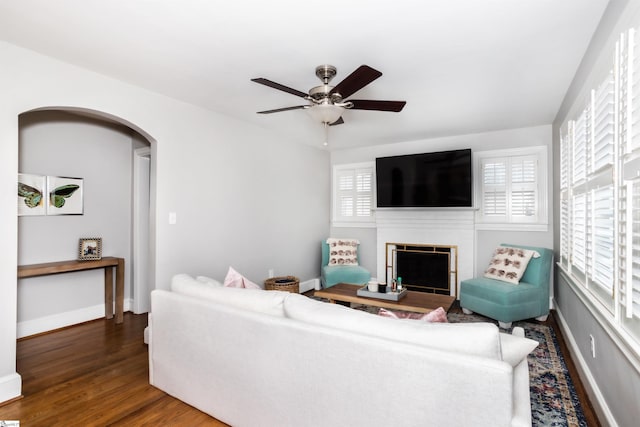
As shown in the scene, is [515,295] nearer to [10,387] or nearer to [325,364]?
[325,364]

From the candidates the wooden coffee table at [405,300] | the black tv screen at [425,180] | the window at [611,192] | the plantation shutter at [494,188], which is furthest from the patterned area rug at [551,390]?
the black tv screen at [425,180]

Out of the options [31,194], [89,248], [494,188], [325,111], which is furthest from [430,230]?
[31,194]

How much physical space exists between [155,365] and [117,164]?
2784 mm

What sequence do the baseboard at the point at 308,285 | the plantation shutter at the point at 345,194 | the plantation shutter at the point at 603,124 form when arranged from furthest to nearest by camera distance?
the plantation shutter at the point at 345,194 < the baseboard at the point at 308,285 < the plantation shutter at the point at 603,124

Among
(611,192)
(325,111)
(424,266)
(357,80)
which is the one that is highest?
(357,80)

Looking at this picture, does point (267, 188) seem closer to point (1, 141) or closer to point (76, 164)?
point (76, 164)

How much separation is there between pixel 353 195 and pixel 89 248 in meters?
3.81

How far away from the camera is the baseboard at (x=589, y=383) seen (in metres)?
1.92

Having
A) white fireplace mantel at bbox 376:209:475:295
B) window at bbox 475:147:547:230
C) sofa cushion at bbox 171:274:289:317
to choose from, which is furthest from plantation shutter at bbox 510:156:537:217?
sofa cushion at bbox 171:274:289:317

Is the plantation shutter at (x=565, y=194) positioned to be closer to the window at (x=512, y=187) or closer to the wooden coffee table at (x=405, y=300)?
the window at (x=512, y=187)

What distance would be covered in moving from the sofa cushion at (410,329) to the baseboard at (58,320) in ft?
10.4

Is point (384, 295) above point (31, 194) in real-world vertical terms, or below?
below

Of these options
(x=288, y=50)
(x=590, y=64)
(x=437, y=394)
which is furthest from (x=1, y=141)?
(x=590, y=64)

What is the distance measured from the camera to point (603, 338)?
78.1 inches
